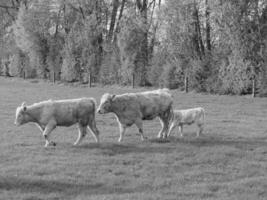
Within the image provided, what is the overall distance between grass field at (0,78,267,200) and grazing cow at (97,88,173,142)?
1.78ft

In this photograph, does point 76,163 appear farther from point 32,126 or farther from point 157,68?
point 157,68

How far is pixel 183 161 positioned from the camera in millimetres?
11047

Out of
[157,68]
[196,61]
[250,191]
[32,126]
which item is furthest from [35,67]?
[250,191]

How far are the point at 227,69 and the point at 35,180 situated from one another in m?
24.1

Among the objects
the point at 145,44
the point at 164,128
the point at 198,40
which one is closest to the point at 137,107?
the point at 164,128

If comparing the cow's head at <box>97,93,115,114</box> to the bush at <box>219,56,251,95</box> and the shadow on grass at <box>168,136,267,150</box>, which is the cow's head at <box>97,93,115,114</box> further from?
the bush at <box>219,56,251,95</box>

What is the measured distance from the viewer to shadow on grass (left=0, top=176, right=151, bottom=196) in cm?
862

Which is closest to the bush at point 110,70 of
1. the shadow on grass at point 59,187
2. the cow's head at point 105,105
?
the cow's head at point 105,105

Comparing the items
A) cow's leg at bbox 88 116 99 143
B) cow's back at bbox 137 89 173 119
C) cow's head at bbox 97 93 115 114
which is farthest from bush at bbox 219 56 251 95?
cow's leg at bbox 88 116 99 143

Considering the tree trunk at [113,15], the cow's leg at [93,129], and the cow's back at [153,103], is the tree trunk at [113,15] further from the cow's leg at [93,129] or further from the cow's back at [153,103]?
the cow's leg at [93,129]

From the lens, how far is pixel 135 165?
10703mm

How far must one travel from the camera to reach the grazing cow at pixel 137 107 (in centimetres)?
1404

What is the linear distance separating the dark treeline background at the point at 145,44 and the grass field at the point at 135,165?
15434 millimetres

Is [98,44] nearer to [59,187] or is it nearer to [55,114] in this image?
[55,114]
